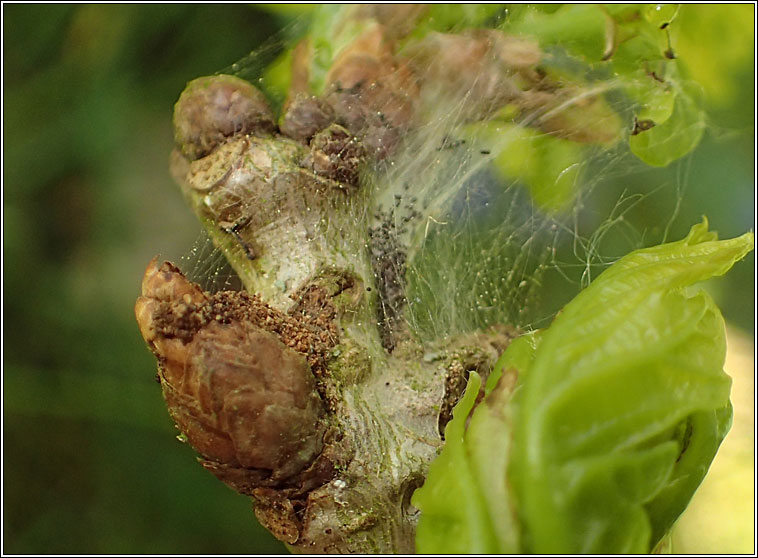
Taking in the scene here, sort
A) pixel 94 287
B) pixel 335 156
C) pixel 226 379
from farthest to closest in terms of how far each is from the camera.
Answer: pixel 94 287, pixel 335 156, pixel 226 379

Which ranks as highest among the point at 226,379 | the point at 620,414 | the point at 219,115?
the point at 219,115

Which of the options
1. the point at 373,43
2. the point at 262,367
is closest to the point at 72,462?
the point at 262,367

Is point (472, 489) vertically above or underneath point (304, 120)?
underneath

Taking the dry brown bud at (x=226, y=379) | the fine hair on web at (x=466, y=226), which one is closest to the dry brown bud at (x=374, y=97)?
the fine hair on web at (x=466, y=226)

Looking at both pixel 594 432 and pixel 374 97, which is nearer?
pixel 594 432

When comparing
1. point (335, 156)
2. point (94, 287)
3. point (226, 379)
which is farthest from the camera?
point (94, 287)

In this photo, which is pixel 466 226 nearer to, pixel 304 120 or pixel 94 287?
pixel 304 120

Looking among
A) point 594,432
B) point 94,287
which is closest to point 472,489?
point 594,432
